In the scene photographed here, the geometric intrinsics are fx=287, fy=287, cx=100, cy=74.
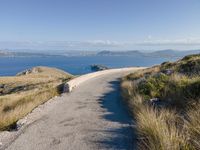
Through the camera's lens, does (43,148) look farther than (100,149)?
Yes

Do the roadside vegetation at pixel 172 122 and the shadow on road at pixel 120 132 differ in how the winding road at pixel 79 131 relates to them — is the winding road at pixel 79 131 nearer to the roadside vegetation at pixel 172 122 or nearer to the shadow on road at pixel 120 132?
the shadow on road at pixel 120 132

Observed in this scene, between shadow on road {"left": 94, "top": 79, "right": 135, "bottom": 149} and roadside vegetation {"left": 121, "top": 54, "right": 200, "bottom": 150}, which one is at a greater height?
roadside vegetation {"left": 121, "top": 54, "right": 200, "bottom": 150}

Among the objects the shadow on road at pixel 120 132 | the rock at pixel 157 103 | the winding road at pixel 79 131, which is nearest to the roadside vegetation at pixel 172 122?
the rock at pixel 157 103

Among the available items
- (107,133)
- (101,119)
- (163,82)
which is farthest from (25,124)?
(163,82)

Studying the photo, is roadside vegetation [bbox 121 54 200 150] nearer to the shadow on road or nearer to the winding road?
the shadow on road

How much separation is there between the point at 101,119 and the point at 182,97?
2.81 metres

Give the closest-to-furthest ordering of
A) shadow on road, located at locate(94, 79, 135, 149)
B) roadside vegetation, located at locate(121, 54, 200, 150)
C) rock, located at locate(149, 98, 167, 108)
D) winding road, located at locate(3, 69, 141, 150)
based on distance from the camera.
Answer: roadside vegetation, located at locate(121, 54, 200, 150) → shadow on road, located at locate(94, 79, 135, 149) → winding road, located at locate(3, 69, 141, 150) → rock, located at locate(149, 98, 167, 108)

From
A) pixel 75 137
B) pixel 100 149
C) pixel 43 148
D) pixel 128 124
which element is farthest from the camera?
pixel 128 124

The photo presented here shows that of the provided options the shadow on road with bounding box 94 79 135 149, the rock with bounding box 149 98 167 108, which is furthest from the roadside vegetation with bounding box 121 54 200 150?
the shadow on road with bounding box 94 79 135 149

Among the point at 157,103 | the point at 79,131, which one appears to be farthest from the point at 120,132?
the point at 157,103

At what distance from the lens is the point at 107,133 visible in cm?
739

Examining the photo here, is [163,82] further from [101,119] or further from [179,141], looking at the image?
[179,141]

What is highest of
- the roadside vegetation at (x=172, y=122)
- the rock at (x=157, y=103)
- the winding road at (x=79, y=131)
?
the roadside vegetation at (x=172, y=122)

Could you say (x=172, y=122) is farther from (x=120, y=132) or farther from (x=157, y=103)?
(x=157, y=103)
